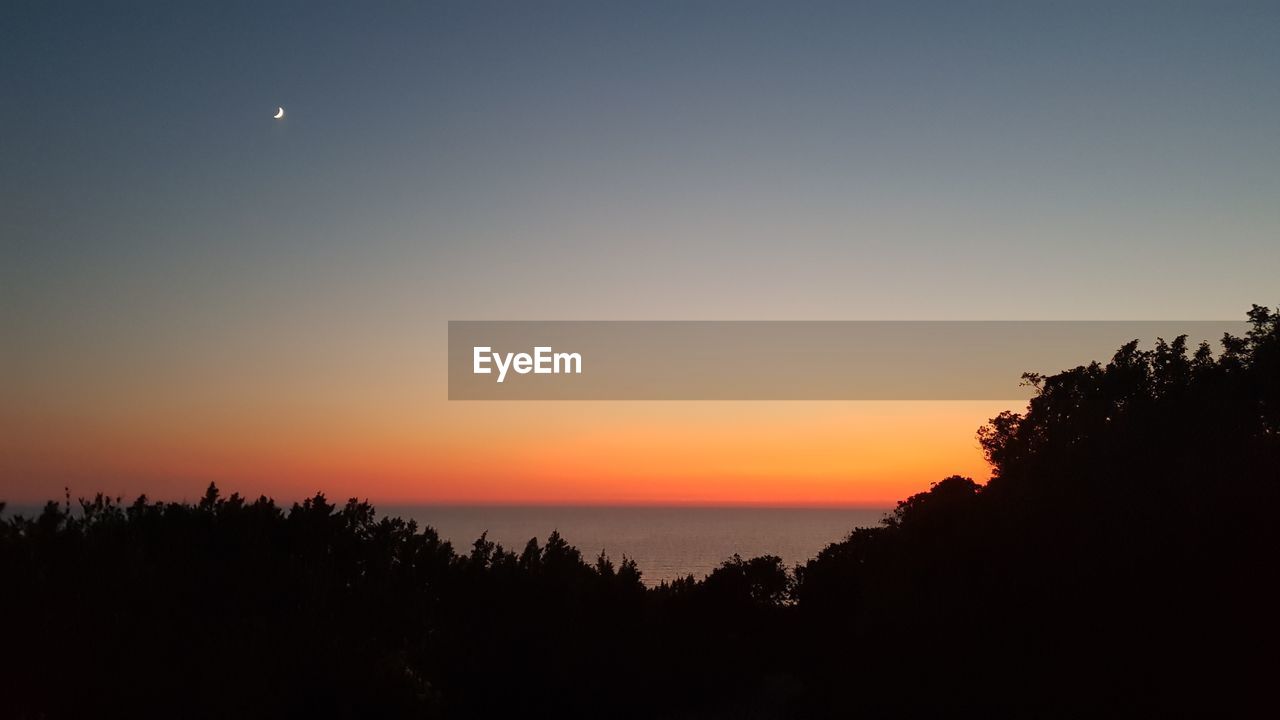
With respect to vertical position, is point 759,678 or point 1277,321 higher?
point 1277,321

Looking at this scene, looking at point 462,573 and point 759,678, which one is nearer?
point 462,573

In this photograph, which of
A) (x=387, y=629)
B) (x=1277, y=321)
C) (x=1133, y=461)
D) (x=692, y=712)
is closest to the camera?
(x=387, y=629)

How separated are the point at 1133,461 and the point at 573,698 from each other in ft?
40.7

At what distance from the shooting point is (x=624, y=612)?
19.5 m

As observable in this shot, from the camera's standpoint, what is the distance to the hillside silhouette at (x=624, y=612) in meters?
10.9

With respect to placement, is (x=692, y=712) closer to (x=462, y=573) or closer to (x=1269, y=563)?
(x=462, y=573)

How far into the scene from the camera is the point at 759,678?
79.4 ft

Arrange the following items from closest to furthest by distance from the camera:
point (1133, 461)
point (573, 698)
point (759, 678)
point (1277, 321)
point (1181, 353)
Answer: point (573, 698)
point (1133, 461)
point (759, 678)
point (1277, 321)
point (1181, 353)

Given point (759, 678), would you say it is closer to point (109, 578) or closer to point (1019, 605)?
point (1019, 605)

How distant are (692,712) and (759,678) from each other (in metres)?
5.28

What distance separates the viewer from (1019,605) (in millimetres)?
14430

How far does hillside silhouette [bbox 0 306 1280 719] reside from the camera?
1094 cm

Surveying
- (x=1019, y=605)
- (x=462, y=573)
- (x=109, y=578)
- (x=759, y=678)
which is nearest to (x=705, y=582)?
(x=759, y=678)

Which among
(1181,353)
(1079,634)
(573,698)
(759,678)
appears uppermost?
(1181,353)
